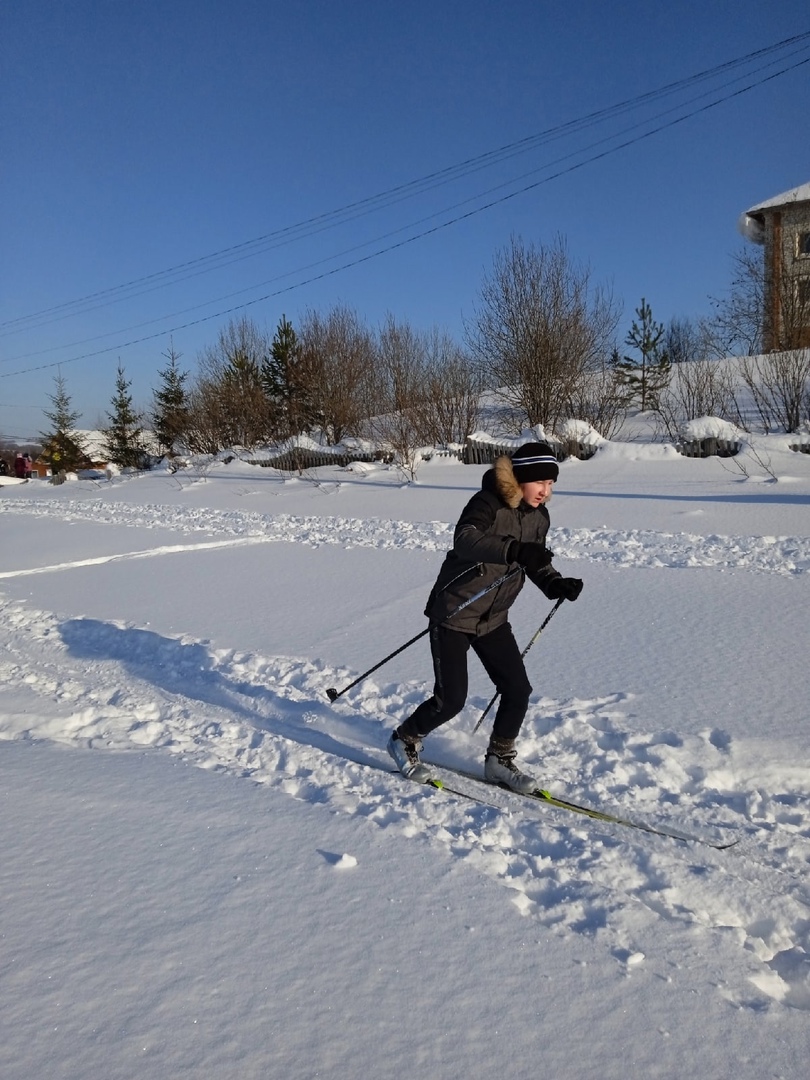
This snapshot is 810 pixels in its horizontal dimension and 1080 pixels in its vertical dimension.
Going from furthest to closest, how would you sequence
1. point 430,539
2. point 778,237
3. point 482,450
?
point 778,237 < point 482,450 < point 430,539

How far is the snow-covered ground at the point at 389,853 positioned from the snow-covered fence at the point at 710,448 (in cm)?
1047

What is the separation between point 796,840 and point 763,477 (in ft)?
40.7

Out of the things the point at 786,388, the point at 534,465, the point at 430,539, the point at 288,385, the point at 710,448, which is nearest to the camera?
the point at 534,465

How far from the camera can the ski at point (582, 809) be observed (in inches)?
125

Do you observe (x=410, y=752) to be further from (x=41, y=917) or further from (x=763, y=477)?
(x=763, y=477)

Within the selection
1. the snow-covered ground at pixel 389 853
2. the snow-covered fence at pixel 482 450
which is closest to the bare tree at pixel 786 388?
the snow-covered fence at pixel 482 450

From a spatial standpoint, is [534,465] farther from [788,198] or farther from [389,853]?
[788,198]

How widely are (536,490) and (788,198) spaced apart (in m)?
37.0

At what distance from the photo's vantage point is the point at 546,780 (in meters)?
3.79

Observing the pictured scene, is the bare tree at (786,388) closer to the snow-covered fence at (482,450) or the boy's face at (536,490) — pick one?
the snow-covered fence at (482,450)

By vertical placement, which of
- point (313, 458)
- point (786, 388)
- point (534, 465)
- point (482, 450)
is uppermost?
point (786, 388)

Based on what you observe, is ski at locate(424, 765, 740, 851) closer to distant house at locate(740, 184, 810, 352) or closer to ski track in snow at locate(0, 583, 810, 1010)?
ski track in snow at locate(0, 583, 810, 1010)

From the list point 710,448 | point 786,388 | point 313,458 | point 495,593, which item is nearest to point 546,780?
point 495,593

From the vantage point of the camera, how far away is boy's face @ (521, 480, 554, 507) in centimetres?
344
